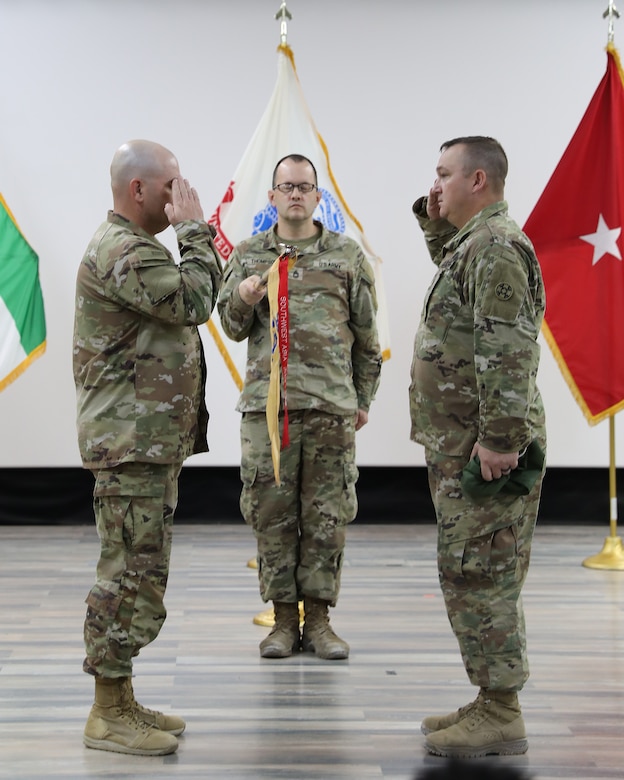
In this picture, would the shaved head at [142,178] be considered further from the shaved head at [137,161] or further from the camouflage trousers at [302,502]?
the camouflage trousers at [302,502]

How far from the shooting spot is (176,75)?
5.66 metres

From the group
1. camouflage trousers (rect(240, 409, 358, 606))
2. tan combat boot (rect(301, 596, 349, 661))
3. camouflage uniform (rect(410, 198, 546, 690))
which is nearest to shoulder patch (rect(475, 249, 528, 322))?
camouflage uniform (rect(410, 198, 546, 690))

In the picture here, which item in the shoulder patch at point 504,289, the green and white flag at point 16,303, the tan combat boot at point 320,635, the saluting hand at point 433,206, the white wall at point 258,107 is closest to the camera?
the shoulder patch at point 504,289

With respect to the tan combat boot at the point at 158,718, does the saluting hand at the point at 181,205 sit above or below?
above

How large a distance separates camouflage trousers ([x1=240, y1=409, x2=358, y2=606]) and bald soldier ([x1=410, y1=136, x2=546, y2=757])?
828 millimetres

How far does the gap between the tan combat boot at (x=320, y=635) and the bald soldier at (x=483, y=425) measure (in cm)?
79

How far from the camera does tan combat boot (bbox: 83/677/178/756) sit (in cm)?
255

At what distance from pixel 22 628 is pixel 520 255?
91.0 inches

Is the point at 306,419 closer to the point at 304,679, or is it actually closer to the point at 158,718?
the point at 304,679

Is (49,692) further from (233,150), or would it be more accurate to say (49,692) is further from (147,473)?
(233,150)

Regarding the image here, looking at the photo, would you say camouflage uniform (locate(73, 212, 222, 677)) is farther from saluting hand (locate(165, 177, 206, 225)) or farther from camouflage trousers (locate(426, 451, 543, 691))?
camouflage trousers (locate(426, 451, 543, 691))

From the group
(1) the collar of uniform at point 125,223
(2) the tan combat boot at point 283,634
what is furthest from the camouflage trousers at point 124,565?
(2) the tan combat boot at point 283,634

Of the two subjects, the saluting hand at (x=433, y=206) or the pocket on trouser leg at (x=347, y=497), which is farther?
the pocket on trouser leg at (x=347, y=497)

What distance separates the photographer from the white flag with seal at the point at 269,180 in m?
4.73
